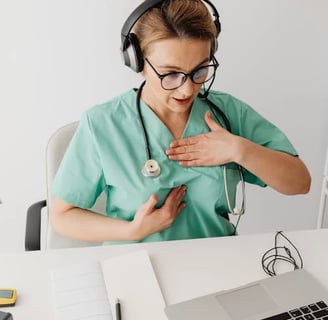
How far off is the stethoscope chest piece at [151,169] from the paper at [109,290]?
18 centimetres

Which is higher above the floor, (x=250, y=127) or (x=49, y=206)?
(x=250, y=127)

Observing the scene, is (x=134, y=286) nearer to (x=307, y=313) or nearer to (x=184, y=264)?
(x=184, y=264)

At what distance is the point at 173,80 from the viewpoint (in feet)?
3.43

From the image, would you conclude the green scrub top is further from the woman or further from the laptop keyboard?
the laptop keyboard

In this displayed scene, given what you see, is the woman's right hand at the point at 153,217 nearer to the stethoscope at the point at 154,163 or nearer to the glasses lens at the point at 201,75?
the stethoscope at the point at 154,163

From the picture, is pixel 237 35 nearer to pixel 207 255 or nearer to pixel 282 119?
pixel 282 119

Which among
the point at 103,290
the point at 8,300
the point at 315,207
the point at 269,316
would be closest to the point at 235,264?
the point at 269,316

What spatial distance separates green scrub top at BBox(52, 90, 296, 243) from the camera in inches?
44.8

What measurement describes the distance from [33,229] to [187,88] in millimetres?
592

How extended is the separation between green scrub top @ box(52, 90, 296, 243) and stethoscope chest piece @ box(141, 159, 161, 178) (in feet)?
0.04

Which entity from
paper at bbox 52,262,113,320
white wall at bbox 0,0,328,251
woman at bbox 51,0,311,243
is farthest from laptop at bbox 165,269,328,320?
white wall at bbox 0,0,328,251

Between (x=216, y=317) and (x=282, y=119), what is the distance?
118cm

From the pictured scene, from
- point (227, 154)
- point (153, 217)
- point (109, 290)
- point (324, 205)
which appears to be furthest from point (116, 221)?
point (324, 205)

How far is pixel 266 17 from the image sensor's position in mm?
1729
